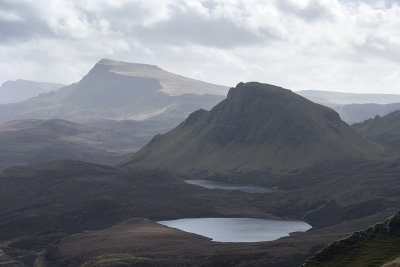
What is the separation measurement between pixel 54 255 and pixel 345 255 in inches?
4891

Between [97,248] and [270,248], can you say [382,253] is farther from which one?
[97,248]

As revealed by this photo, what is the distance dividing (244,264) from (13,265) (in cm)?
6656

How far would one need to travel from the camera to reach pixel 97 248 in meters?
159

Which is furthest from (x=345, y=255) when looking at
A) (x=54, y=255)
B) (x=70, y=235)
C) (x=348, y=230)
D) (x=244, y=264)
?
(x=70, y=235)

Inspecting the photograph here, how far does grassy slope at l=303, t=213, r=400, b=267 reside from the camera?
51.8 meters

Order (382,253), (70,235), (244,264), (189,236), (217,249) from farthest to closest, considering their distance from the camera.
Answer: (70,235)
(189,236)
(217,249)
(244,264)
(382,253)

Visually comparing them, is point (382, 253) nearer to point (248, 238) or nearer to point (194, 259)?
point (194, 259)

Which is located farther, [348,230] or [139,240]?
[348,230]

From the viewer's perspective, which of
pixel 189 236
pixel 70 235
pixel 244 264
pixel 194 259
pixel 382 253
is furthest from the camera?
pixel 70 235

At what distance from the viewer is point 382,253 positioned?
51.7 m

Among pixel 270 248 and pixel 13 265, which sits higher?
pixel 270 248

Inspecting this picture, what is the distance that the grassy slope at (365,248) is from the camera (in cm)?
5175

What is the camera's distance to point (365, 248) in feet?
177

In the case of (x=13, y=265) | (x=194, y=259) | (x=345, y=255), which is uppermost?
(x=345, y=255)
